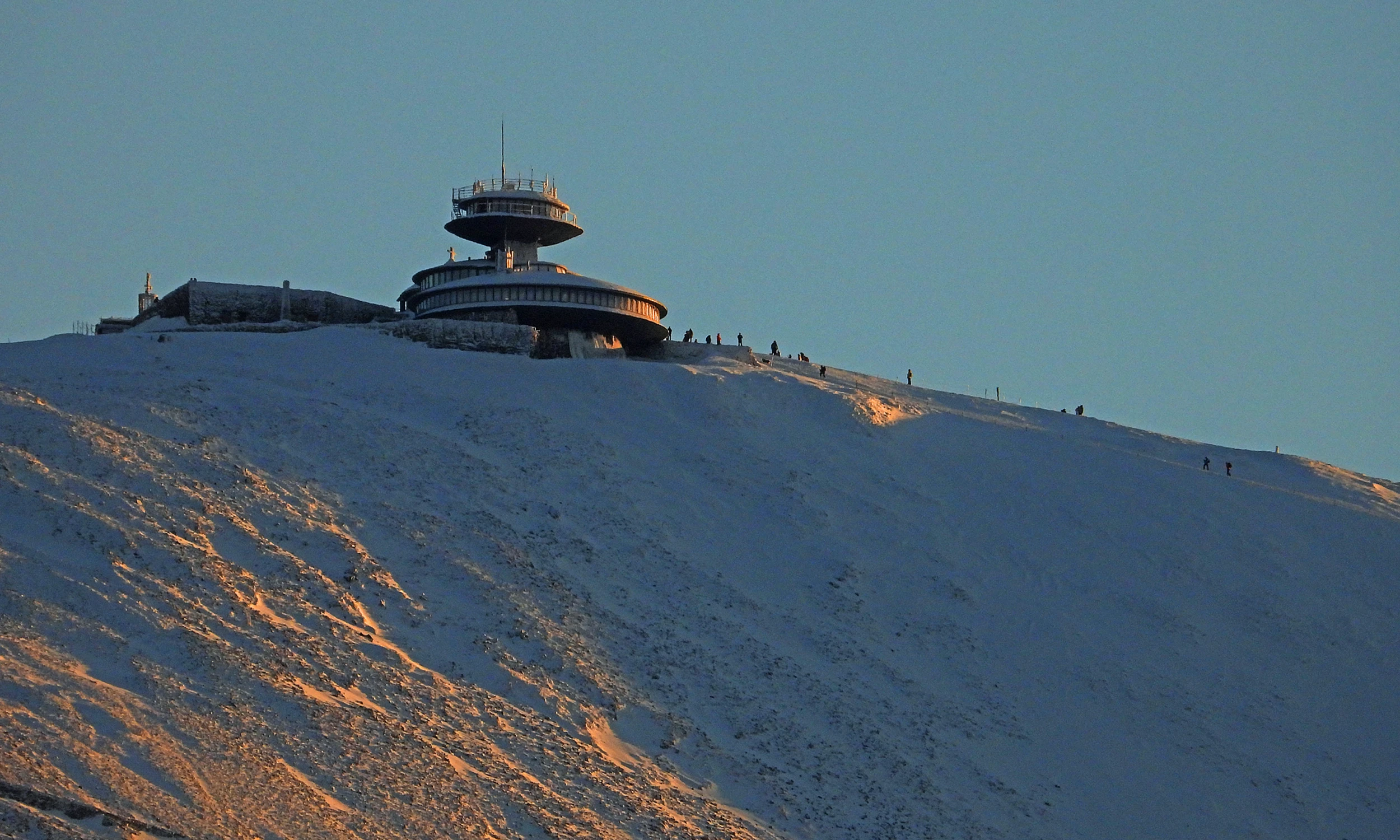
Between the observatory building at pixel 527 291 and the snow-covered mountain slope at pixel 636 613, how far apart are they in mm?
4681

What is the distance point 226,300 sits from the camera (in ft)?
188

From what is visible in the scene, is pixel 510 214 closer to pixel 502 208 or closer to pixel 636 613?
pixel 502 208

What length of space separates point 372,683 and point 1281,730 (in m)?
22.8

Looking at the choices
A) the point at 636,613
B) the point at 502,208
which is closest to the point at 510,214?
the point at 502,208

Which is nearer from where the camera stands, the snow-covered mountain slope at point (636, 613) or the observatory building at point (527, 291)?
the snow-covered mountain slope at point (636, 613)

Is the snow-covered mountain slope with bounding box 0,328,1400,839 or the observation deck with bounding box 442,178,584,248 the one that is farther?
the observation deck with bounding box 442,178,584,248

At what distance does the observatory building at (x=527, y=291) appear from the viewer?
195ft

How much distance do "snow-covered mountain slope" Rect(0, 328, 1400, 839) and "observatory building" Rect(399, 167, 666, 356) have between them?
15.4ft

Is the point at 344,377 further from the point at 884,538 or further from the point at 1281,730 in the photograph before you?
the point at 1281,730

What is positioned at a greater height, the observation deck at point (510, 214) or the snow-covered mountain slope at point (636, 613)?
the observation deck at point (510, 214)

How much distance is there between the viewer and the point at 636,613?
3956 cm

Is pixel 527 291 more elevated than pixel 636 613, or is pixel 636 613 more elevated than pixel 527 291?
pixel 527 291

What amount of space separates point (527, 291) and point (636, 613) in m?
22.3

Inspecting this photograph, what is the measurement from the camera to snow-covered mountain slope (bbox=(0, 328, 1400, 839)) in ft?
97.0
